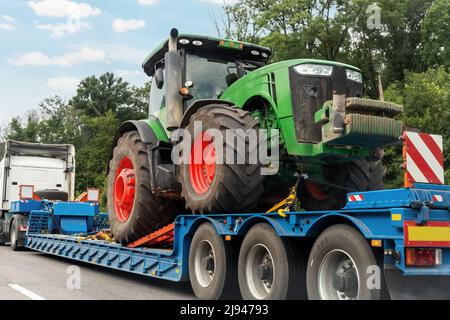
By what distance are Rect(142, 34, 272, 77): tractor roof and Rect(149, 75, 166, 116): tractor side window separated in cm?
60

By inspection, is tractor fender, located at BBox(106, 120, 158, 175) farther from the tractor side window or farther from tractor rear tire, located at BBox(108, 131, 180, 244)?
the tractor side window

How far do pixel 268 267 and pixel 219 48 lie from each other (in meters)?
4.07

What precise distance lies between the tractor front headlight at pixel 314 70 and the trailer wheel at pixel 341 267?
2392 millimetres

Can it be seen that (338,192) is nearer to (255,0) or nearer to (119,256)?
(119,256)

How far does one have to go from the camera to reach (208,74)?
866 cm

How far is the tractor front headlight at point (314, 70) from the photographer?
22.2 feet

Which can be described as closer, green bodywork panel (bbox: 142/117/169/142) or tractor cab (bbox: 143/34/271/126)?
tractor cab (bbox: 143/34/271/126)

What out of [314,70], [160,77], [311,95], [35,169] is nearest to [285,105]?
[311,95]

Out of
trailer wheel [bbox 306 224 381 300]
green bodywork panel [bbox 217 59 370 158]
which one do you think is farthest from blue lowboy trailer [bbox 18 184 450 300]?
green bodywork panel [bbox 217 59 370 158]

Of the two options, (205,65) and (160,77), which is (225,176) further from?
(160,77)

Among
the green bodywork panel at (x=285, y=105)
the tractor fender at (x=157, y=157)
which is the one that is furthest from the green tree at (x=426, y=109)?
the green bodywork panel at (x=285, y=105)

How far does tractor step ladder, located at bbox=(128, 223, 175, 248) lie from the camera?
8359mm

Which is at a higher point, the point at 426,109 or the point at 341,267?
the point at 426,109

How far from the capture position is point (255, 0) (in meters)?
Result: 31.2
